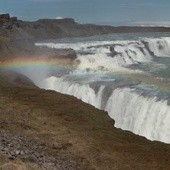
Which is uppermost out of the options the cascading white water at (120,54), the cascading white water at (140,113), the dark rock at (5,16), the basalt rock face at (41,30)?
the dark rock at (5,16)

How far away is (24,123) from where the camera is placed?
2112 cm

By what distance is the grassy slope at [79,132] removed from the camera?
57.6 ft

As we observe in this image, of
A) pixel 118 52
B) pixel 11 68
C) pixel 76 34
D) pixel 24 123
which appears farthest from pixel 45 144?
pixel 76 34

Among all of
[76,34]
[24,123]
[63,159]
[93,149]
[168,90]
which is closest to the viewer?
[63,159]

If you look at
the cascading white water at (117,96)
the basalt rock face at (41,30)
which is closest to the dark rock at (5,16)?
the basalt rock face at (41,30)

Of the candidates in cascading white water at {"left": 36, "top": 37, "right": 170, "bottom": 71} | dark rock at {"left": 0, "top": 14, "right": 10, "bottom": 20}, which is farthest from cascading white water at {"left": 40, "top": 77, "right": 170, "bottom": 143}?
dark rock at {"left": 0, "top": 14, "right": 10, "bottom": 20}

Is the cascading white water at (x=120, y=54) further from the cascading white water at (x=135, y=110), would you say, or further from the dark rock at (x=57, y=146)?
the dark rock at (x=57, y=146)

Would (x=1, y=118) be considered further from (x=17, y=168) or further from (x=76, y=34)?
(x=76, y=34)

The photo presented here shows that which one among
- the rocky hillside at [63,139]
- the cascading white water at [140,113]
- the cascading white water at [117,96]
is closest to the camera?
the rocky hillside at [63,139]

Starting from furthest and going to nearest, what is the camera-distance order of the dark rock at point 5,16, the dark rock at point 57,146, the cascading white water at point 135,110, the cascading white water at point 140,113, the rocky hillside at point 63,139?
the dark rock at point 5,16
the cascading white water at point 135,110
the cascading white water at point 140,113
the dark rock at point 57,146
the rocky hillside at point 63,139

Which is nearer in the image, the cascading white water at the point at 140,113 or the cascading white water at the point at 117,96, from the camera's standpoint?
the cascading white water at the point at 140,113

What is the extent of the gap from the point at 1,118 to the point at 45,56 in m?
30.9

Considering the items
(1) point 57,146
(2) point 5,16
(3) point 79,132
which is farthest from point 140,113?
(2) point 5,16

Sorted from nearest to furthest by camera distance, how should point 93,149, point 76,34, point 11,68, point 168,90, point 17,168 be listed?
1. point 17,168
2. point 93,149
3. point 168,90
4. point 11,68
5. point 76,34
